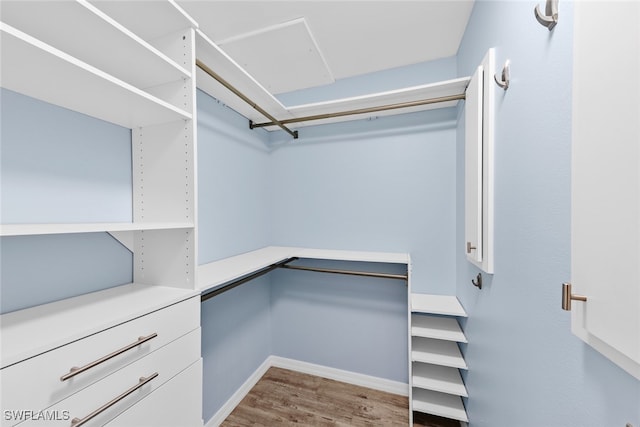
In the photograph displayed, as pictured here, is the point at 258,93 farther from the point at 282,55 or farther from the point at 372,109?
the point at 372,109

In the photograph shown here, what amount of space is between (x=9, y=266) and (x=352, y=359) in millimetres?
2125

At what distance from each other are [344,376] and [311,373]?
303 mm

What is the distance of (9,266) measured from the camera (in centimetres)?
76

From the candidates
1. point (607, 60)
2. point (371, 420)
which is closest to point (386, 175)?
point (607, 60)

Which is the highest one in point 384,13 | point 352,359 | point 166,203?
point 384,13

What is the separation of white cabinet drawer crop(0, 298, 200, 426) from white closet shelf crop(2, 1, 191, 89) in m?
0.90

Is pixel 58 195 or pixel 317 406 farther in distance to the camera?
pixel 317 406

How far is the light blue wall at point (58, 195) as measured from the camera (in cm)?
77

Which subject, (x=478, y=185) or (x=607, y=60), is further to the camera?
(x=478, y=185)

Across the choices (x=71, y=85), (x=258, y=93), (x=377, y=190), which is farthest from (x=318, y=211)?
(x=71, y=85)

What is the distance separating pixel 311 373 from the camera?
219 centimetres

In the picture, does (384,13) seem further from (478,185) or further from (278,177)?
(278,177)

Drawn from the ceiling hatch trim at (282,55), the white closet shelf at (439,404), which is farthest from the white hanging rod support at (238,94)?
the white closet shelf at (439,404)

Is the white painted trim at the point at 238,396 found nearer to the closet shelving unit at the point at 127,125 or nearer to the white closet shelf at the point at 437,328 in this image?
the closet shelving unit at the point at 127,125
